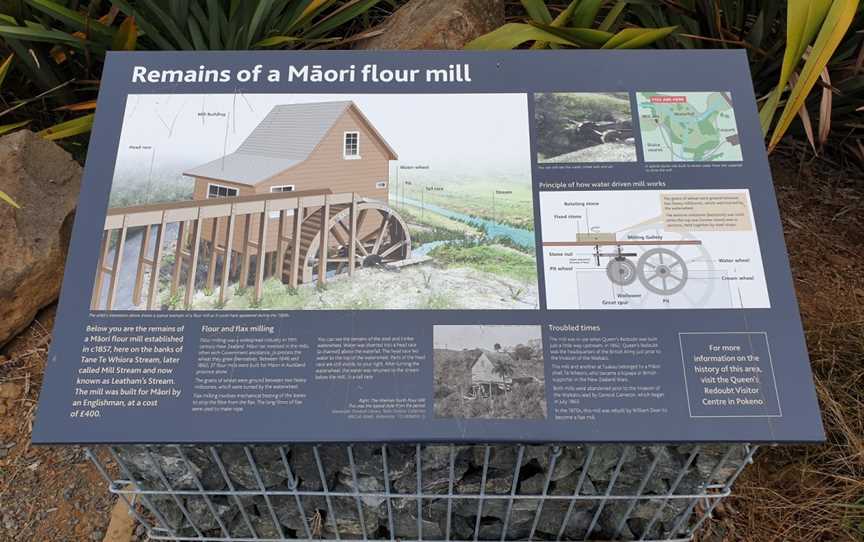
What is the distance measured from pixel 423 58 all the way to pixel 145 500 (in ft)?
4.27

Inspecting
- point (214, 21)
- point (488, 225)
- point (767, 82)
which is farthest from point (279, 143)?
point (767, 82)

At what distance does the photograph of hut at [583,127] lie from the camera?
1.51m

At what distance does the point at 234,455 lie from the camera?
5.07 feet

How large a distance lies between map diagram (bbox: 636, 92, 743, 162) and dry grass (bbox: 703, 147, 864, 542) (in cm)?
94

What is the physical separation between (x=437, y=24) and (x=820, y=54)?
127 cm

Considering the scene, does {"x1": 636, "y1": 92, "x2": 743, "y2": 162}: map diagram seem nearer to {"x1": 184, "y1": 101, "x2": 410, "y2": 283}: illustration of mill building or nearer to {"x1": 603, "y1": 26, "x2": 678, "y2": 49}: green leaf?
{"x1": 603, "y1": 26, "x2": 678, "y2": 49}: green leaf

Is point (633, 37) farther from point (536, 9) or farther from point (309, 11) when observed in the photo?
point (309, 11)

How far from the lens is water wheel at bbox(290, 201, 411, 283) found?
1443mm

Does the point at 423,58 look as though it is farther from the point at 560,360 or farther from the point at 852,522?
the point at 852,522

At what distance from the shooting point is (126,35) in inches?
87.7

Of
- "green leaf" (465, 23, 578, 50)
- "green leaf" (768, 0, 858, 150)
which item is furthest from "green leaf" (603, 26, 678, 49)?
"green leaf" (768, 0, 858, 150)

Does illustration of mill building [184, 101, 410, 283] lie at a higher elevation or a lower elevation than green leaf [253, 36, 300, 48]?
lower

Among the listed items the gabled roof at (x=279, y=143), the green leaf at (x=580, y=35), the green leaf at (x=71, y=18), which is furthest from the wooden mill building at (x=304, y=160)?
the green leaf at (x=71, y=18)

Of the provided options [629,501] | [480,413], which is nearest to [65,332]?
[480,413]
